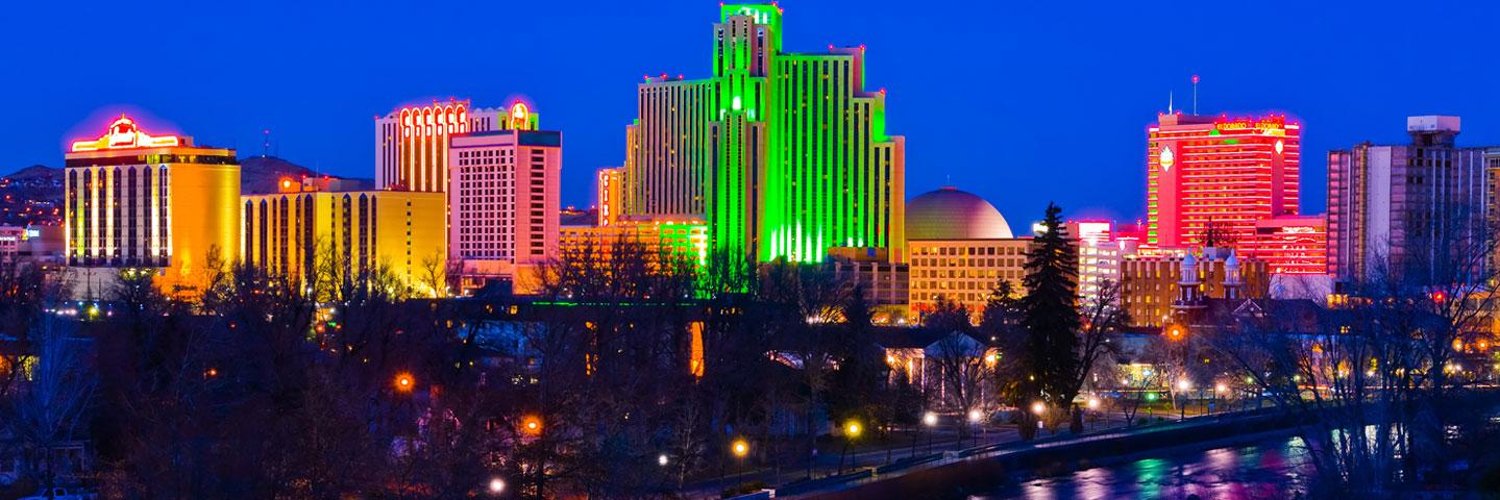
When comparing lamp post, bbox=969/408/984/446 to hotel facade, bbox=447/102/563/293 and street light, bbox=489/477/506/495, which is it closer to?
street light, bbox=489/477/506/495

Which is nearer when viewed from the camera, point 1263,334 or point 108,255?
point 1263,334

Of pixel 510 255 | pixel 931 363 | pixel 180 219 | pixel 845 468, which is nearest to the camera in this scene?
pixel 845 468

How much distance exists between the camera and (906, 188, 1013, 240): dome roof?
577 feet

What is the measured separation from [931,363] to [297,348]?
24464 millimetres

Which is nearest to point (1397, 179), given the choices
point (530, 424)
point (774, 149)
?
point (774, 149)

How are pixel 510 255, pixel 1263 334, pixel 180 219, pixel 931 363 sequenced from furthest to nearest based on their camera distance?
pixel 510 255 < pixel 180 219 < pixel 931 363 < pixel 1263 334

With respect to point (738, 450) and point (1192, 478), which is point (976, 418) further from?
point (738, 450)

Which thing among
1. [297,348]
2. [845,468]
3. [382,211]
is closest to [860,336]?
[845,468]

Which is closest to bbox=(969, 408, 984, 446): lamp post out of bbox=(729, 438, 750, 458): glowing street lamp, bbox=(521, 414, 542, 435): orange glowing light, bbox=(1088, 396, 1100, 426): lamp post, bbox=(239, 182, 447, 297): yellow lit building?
bbox=(1088, 396, 1100, 426): lamp post

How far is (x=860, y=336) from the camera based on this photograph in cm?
6781

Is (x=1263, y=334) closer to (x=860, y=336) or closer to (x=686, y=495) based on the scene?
(x=686, y=495)

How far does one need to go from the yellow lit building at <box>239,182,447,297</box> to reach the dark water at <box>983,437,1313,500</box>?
106 metres

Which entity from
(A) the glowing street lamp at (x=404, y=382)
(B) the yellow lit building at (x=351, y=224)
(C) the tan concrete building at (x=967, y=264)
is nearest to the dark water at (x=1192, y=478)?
(A) the glowing street lamp at (x=404, y=382)

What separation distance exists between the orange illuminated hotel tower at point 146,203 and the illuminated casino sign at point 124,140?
0.23 feet
